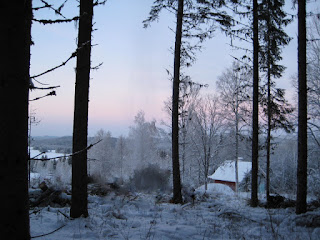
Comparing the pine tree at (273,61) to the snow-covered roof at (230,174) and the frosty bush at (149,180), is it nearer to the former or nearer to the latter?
the frosty bush at (149,180)

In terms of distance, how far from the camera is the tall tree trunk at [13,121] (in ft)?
3.92

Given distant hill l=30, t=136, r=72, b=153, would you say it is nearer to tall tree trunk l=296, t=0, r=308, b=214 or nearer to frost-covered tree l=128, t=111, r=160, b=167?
frost-covered tree l=128, t=111, r=160, b=167

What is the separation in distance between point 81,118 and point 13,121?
12.5 ft

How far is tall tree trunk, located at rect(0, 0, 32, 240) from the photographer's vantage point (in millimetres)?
1196

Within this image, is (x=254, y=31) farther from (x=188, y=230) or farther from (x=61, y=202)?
(x=61, y=202)

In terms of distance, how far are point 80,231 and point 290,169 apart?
1036 inches

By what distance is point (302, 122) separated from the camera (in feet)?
22.6

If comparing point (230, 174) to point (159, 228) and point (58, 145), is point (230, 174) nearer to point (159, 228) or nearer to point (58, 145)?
point (159, 228)

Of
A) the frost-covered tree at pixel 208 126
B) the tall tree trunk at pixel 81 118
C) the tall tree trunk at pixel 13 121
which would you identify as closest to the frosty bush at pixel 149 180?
the frost-covered tree at pixel 208 126

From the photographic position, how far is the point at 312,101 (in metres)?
14.5

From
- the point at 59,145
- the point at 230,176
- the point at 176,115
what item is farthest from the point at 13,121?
the point at 59,145

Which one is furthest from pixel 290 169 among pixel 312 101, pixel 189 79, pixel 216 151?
pixel 189 79

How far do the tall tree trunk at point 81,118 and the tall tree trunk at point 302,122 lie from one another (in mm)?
5940

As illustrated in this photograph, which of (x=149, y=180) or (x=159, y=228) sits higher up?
(x=159, y=228)
